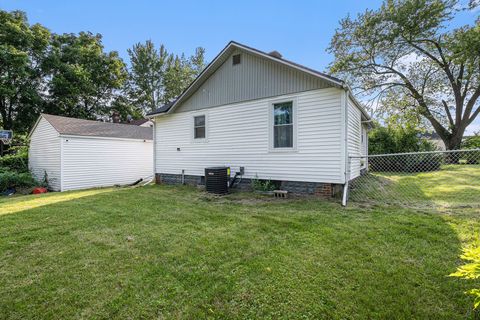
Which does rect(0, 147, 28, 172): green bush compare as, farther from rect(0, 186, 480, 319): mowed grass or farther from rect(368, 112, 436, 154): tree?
rect(368, 112, 436, 154): tree

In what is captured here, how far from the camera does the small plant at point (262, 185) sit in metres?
7.76

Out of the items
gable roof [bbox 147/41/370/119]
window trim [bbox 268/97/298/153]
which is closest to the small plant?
window trim [bbox 268/97/298/153]

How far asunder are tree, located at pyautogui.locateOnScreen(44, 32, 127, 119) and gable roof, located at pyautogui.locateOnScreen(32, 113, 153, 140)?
37.6 ft

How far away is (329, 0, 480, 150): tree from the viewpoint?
15594 millimetres

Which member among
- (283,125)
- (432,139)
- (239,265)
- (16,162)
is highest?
(432,139)

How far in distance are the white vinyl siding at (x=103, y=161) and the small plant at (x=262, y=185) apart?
28.1 ft

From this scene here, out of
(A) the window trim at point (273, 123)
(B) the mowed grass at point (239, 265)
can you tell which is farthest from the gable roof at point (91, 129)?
(A) the window trim at point (273, 123)

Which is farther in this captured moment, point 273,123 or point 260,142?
point 260,142

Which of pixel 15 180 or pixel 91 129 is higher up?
pixel 91 129

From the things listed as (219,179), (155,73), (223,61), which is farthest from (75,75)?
(219,179)

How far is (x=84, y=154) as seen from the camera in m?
11.7

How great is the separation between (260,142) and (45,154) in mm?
10901

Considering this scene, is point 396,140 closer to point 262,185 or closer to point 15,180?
point 262,185

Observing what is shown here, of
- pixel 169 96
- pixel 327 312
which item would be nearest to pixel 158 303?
pixel 327 312
